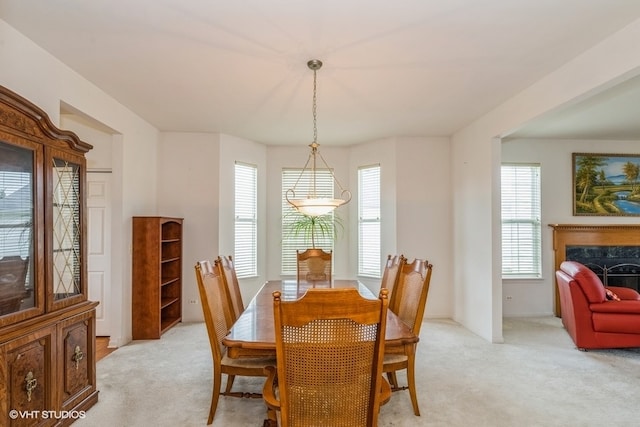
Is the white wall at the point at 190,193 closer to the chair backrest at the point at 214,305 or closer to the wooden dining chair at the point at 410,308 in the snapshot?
the chair backrest at the point at 214,305

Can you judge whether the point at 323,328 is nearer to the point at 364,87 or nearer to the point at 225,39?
the point at 225,39

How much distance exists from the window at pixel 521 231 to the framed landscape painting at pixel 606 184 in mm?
620

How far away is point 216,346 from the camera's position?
2.36 meters

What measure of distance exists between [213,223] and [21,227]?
291cm

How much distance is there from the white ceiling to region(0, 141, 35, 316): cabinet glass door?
0.96 metres

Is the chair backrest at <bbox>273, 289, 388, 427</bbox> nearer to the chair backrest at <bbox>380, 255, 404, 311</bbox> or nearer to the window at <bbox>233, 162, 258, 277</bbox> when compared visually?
the chair backrest at <bbox>380, 255, 404, 311</bbox>

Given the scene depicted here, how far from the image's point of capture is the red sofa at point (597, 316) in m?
3.67

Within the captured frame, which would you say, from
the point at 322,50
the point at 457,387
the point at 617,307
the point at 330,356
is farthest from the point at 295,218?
the point at 330,356

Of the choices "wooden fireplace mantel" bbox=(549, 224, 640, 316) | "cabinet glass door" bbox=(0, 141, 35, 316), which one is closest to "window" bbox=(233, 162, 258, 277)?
"cabinet glass door" bbox=(0, 141, 35, 316)

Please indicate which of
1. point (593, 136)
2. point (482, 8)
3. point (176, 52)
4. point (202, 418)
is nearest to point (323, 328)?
point (202, 418)

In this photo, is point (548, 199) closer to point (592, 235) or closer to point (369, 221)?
point (592, 235)

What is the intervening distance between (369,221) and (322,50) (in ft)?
10.7

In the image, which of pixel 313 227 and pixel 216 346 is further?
pixel 313 227

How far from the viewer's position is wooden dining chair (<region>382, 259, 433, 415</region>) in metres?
2.36
